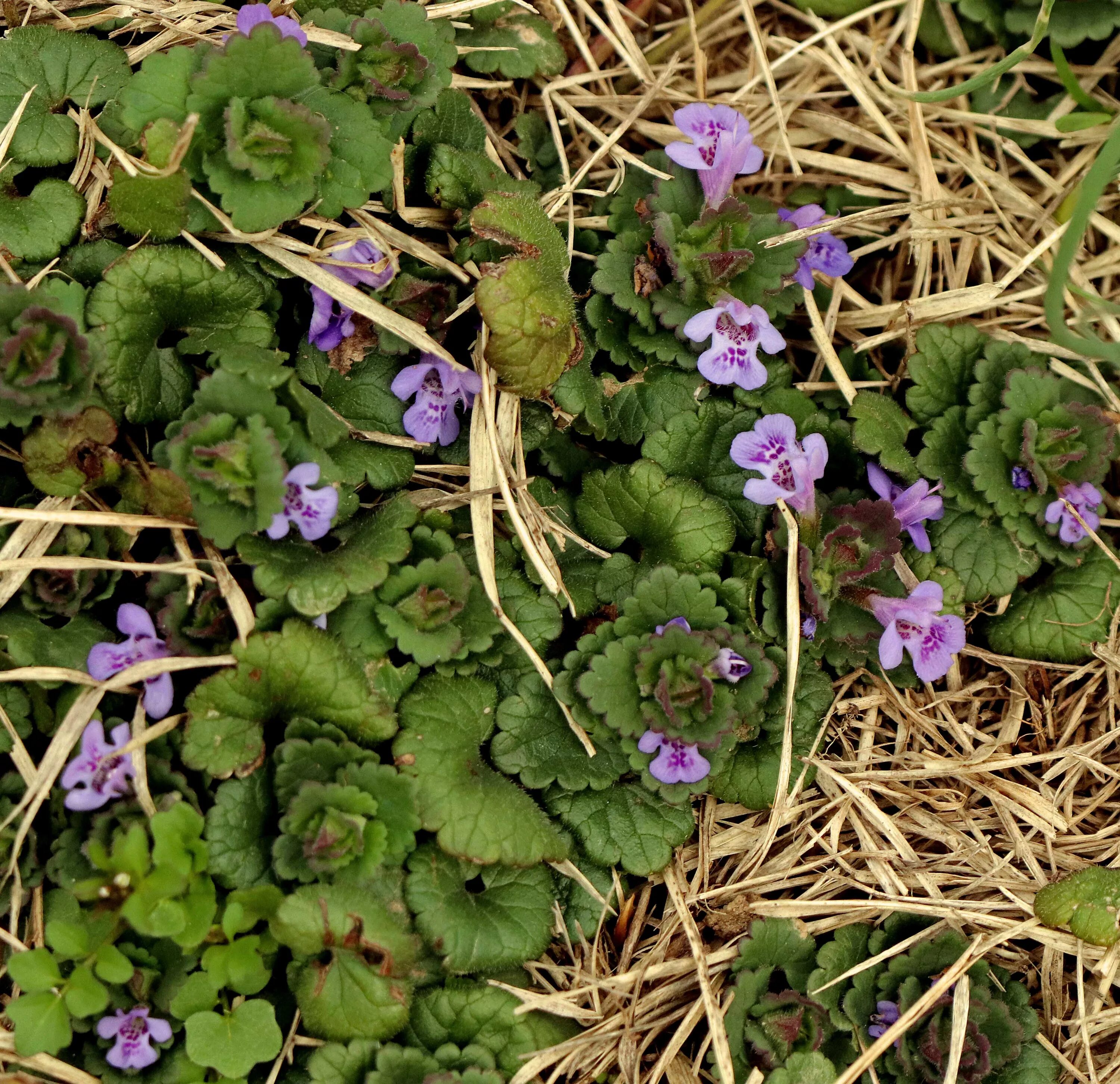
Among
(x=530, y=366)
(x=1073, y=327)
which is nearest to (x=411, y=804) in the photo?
(x=530, y=366)

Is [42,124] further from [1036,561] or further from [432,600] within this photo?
[1036,561]

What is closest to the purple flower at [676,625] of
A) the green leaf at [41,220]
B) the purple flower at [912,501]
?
the purple flower at [912,501]

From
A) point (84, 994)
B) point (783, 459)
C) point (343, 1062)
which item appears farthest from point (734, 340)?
point (84, 994)

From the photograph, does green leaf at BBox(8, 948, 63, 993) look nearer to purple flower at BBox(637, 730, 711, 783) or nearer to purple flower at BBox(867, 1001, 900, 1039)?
purple flower at BBox(637, 730, 711, 783)

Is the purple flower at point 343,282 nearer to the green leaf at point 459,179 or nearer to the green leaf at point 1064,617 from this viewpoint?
the green leaf at point 459,179

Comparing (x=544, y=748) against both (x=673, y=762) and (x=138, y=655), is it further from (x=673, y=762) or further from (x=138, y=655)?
(x=138, y=655)

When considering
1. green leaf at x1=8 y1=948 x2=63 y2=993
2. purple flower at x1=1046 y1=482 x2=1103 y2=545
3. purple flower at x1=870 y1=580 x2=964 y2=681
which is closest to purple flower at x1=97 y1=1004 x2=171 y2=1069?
green leaf at x1=8 y1=948 x2=63 y2=993
